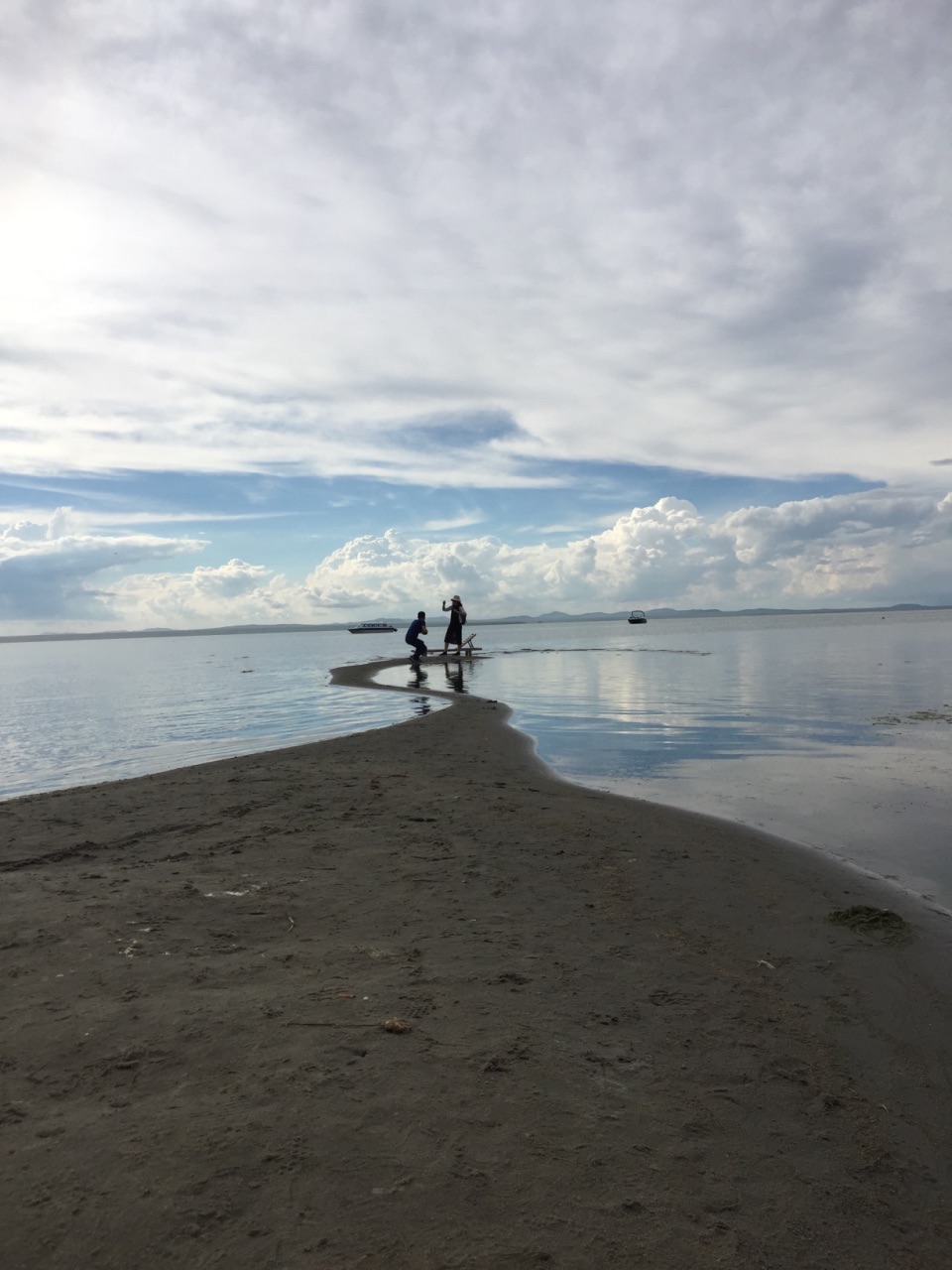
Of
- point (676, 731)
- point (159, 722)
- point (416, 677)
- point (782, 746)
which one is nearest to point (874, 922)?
point (782, 746)

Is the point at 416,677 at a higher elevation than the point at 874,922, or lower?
A: lower

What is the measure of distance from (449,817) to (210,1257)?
267 inches

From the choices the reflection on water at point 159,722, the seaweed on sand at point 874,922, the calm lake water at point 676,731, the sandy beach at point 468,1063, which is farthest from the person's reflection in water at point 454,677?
the seaweed on sand at point 874,922

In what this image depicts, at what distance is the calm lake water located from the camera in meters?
10.0

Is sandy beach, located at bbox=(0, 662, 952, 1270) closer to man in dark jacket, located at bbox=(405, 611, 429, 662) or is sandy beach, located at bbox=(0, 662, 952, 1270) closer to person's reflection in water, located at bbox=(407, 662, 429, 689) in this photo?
person's reflection in water, located at bbox=(407, 662, 429, 689)

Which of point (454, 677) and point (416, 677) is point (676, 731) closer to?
point (454, 677)

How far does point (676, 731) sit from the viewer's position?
698 inches

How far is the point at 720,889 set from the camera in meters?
6.92

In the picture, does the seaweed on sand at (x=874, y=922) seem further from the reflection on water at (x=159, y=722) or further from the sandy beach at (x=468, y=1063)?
the reflection on water at (x=159, y=722)

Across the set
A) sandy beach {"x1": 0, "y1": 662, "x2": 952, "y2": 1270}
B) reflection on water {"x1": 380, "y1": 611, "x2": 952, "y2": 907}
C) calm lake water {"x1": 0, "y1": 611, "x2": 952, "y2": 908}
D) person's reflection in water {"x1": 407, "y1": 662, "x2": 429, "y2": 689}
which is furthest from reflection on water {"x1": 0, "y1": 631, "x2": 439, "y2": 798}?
sandy beach {"x1": 0, "y1": 662, "x2": 952, "y2": 1270}

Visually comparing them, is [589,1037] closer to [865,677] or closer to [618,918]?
[618,918]

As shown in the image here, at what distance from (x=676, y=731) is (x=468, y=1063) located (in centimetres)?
1471

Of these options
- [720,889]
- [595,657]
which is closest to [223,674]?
[595,657]

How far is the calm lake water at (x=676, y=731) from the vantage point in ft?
32.9
